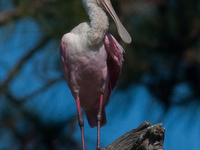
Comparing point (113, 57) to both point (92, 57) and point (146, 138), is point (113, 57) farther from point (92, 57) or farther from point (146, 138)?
point (146, 138)

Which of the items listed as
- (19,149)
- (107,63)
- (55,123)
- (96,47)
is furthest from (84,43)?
(19,149)

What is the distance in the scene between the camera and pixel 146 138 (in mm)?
2010

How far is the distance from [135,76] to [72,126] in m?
0.63

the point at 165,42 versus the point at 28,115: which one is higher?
the point at 165,42

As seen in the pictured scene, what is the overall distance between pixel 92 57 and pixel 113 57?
21cm

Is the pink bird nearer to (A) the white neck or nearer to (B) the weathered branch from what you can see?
(A) the white neck

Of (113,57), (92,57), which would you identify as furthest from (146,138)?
(113,57)

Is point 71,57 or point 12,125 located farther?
point 12,125

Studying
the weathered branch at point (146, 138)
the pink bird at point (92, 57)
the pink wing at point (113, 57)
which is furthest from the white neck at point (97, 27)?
the weathered branch at point (146, 138)

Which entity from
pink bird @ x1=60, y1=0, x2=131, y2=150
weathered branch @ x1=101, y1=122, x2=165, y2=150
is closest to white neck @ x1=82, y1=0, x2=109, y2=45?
pink bird @ x1=60, y1=0, x2=131, y2=150

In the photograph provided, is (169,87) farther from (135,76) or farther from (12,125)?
(12,125)

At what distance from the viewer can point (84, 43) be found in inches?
102

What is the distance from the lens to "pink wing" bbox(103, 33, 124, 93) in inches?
108

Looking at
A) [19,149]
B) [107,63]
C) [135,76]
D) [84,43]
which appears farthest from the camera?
[135,76]
